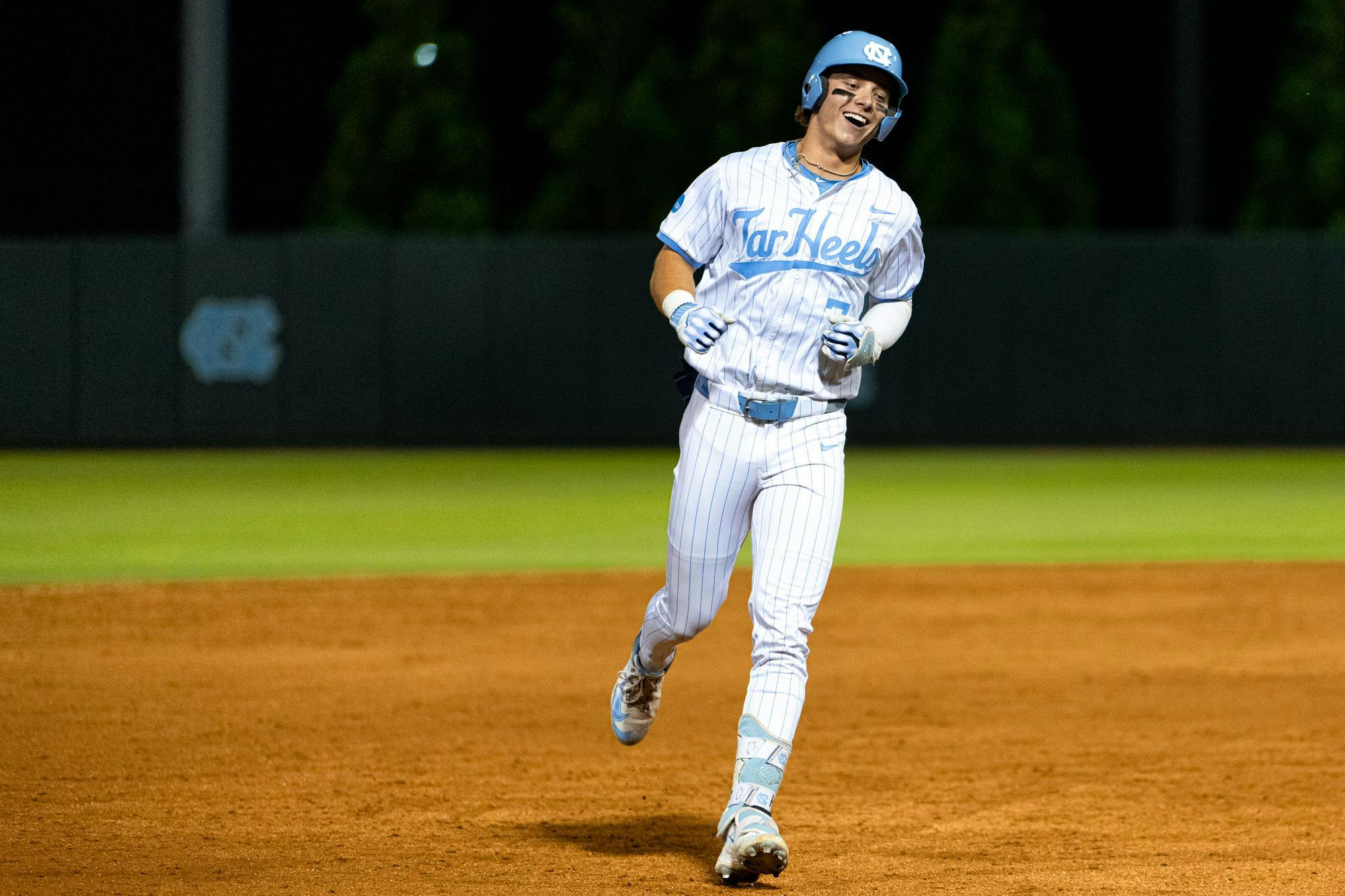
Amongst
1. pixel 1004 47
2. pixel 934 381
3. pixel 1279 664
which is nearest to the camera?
pixel 1279 664

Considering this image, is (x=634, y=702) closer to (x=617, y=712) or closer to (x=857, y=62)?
(x=617, y=712)

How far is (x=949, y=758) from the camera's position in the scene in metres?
6.78

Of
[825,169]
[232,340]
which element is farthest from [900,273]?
[232,340]

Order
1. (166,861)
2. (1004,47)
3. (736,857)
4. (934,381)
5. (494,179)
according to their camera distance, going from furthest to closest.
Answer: (494,179)
(1004,47)
(934,381)
(166,861)
(736,857)

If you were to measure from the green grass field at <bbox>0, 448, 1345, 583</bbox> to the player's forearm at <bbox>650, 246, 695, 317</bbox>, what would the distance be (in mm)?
7013

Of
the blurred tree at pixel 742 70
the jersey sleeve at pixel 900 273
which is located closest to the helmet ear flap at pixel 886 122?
the jersey sleeve at pixel 900 273

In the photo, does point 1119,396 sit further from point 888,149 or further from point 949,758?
point 949,758

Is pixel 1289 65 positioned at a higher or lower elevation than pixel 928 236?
higher

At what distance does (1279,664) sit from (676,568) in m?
4.75

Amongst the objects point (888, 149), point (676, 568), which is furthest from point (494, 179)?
point (676, 568)

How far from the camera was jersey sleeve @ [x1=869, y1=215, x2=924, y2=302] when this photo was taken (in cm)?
531

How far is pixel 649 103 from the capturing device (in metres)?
26.0

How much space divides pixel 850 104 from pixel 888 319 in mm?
615

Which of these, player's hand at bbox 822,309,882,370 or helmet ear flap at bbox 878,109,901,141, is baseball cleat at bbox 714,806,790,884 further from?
helmet ear flap at bbox 878,109,901,141
